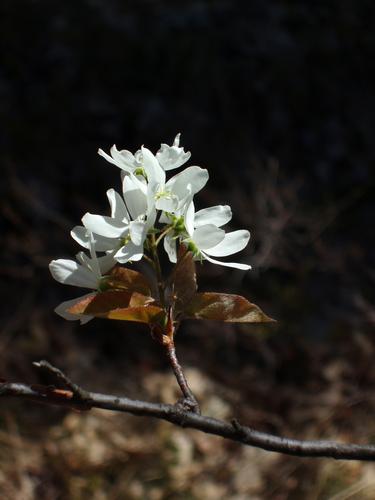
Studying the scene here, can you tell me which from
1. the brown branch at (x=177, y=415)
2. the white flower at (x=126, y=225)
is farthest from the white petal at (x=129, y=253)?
the brown branch at (x=177, y=415)

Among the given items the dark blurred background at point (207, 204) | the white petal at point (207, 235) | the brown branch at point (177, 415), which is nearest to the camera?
the brown branch at point (177, 415)

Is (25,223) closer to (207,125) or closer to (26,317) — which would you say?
(26,317)

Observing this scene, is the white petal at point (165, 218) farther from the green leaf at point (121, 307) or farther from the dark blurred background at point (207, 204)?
the dark blurred background at point (207, 204)

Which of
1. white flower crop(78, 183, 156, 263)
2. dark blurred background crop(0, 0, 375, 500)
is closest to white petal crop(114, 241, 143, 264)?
white flower crop(78, 183, 156, 263)

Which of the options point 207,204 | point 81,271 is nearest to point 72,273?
point 81,271

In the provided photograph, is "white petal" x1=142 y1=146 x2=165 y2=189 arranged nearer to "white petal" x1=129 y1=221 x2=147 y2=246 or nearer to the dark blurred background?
"white petal" x1=129 y1=221 x2=147 y2=246

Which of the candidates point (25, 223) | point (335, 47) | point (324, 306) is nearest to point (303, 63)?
point (335, 47)

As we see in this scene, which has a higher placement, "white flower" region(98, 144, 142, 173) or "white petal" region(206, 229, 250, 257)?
"white flower" region(98, 144, 142, 173)
